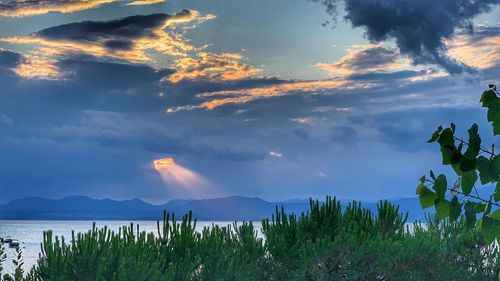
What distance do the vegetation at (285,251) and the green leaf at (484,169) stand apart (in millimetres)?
4462

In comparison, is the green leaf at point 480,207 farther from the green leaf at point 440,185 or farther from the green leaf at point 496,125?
the green leaf at point 496,125

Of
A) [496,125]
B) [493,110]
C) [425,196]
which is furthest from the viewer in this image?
[425,196]

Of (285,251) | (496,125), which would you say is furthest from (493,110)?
(285,251)

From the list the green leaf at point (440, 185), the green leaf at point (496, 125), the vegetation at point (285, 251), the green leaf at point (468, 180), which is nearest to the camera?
the green leaf at point (496, 125)

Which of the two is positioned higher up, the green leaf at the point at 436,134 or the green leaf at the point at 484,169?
the green leaf at the point at 436,134

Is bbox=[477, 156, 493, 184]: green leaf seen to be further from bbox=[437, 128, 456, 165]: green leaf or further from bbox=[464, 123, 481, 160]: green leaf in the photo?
bbox=[437, 128, 456, 165]: green leaf

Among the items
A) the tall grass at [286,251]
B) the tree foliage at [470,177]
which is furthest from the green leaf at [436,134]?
the tall grass at [286,251]

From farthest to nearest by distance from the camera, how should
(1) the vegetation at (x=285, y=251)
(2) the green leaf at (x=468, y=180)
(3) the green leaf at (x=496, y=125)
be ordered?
1. (1) the vegetation at (x=285, y=251)
2. (2) the green leaf at (x=468, y=180)
3. (3) the green leaf at (x=496, y=125)

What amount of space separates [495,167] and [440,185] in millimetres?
407

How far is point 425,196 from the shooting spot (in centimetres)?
470

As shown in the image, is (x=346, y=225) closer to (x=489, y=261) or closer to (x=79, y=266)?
(x=489, y=261)

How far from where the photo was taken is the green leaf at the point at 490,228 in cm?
448

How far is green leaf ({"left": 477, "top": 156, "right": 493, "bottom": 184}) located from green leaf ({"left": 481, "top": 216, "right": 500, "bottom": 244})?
31cm

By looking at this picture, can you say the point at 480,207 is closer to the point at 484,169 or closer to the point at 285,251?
the point at 484,169
